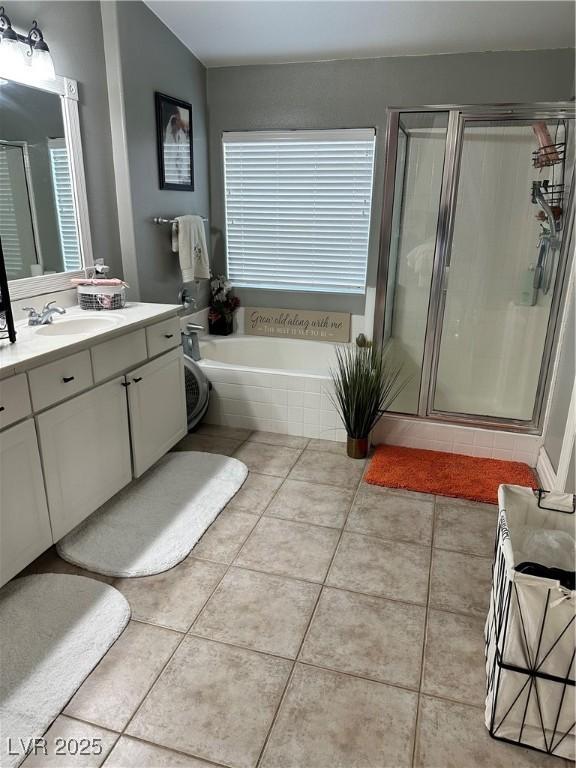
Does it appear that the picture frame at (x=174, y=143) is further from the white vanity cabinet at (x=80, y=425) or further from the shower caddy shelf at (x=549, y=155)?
the shower caddy shelf at (x=549, y=155)

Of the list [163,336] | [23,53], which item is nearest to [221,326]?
[163,336]

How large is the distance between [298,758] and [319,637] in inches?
16.4

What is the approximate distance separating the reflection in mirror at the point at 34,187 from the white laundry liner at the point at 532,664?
2318 mm

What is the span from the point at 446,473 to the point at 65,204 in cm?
244

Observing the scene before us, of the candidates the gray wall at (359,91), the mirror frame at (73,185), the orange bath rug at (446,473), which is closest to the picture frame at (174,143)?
the gray wall at (359,91)

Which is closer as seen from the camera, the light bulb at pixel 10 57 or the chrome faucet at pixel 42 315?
the light bulb at pixel 10 57

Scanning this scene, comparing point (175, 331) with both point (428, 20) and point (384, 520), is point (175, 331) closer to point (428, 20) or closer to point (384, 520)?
point (384, 520)

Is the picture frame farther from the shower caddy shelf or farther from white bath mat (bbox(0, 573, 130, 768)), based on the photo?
white bath mat (bbox(0, 573, 130, 768))

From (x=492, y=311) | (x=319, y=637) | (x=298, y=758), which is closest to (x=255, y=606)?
(x=319, y=637)

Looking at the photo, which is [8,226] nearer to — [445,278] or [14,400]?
[14,400]

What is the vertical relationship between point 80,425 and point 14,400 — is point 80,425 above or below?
below

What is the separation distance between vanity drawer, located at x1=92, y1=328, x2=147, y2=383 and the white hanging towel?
105 cm

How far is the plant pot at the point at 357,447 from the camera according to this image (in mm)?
2969

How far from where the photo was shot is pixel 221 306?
13.1ft
